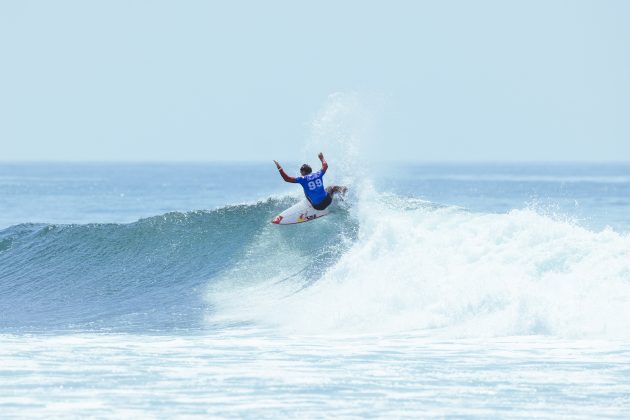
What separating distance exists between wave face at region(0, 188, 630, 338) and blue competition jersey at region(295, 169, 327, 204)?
1.01 metres

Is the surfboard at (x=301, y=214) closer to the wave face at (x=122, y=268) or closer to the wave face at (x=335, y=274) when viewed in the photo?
the wave face at (x=335, y=274)

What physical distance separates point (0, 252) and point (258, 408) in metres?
15.7

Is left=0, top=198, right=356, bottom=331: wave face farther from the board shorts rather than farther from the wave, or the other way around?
the board shorts

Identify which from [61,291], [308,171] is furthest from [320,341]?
[61,291]

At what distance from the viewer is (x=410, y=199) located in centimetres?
2302

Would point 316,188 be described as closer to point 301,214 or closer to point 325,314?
point 301,214

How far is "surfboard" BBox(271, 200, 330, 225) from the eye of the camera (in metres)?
20.1

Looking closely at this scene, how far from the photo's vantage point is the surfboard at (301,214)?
2014 centimetres

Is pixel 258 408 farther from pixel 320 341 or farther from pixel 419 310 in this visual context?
pixel 419 310

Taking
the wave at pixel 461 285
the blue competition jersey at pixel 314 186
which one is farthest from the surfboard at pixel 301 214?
the wave at pixel 461 285

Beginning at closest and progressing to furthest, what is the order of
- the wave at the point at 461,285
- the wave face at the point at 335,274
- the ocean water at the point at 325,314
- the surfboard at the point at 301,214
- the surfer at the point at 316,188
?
the ocean water at the point at 325,314 < the wave at the point at 461,285 < the wave face at the point at 335,274 < the surfer at the point at 316,188 < the surfboard at the point at 301,214

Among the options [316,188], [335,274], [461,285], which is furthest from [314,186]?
[461,285]

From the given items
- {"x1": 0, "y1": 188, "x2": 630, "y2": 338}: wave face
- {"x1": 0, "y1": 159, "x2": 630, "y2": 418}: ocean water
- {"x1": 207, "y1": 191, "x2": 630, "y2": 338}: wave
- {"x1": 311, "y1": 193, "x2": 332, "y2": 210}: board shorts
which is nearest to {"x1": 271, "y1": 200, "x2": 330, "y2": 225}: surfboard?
{"x1": 311, "y1": 193, "x2": 332, "y2": 210}: board shorts

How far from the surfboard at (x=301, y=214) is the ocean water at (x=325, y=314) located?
0.56 meters
